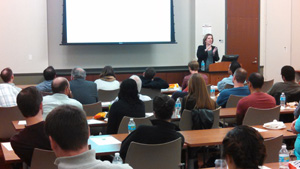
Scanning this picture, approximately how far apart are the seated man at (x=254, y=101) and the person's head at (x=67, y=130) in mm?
3675

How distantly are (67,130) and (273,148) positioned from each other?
7.75 ft

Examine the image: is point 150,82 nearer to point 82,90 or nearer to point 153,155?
point 82,90

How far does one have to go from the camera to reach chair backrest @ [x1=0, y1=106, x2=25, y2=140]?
5.78 meters

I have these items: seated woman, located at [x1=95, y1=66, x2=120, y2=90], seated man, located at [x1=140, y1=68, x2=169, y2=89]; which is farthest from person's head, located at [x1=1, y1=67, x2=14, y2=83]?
seated man, located at [x1=140, y1=68, x2=169, y2=89]

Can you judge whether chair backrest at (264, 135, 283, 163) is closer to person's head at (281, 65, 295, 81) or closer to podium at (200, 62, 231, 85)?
person's head at (281, 65, 295, 81)

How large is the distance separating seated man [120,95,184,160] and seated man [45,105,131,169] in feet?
5.08

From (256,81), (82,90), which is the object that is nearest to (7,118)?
(82,90)

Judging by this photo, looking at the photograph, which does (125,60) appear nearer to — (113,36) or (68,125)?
(113,36)

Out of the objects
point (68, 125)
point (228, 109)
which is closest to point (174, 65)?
point (228, 109)

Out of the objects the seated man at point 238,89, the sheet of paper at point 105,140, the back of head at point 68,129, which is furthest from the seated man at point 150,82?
the back of head at point 68,129

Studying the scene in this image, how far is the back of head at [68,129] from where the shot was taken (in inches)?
78.5

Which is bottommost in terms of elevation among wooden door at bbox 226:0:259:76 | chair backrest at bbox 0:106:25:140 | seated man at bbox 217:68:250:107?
chair backrest at bbox 0:106:25:140

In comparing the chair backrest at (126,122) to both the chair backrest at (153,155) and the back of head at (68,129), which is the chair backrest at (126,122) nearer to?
the chair backrest at (153,155)

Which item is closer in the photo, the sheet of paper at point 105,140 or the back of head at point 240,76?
the sheet of paper at point 105,140
